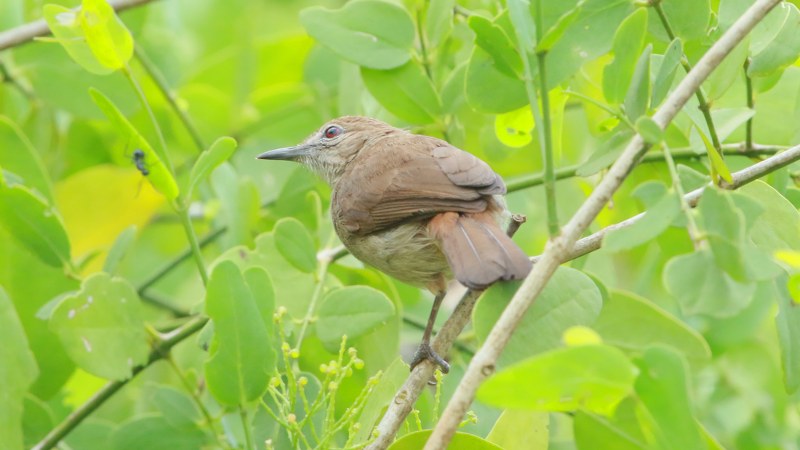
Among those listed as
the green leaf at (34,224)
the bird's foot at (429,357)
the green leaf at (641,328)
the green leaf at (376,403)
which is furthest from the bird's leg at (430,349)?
the green leaf at (34,224)

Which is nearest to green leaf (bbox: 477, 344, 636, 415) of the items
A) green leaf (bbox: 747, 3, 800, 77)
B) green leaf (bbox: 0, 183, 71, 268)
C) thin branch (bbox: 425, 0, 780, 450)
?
thin branch (bbox: 425, 0, 780, 450)

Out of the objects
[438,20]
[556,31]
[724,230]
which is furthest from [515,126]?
[724,230]

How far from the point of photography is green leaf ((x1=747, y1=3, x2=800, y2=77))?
2848 mm

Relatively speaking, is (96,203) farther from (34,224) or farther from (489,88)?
(489,88)

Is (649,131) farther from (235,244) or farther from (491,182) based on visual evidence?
(235,244)

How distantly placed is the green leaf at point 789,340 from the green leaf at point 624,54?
0.63 meters

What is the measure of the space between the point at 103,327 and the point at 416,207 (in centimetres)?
106

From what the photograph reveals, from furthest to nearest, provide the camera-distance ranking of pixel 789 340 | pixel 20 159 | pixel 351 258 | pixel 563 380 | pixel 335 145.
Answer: pixel 335 145 < pixel 351 258 < pixel 20 159 < pixel 789 340 < pixel 563 380

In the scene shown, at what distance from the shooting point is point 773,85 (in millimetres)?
3125

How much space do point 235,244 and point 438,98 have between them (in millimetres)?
829

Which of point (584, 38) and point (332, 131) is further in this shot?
point (332, 131)

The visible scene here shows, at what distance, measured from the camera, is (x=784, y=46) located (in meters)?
2.86

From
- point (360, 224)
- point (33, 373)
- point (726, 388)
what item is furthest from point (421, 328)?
point (33, 373)

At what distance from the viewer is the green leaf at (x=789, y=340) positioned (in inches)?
98.9
